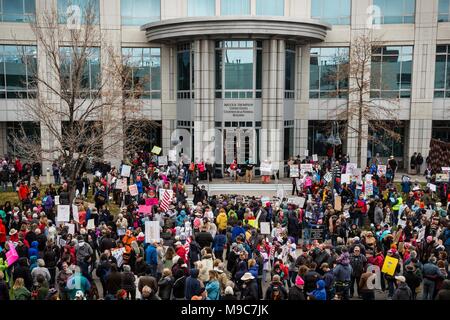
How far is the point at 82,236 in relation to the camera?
15.6 metres

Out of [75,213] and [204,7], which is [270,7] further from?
[75,213]

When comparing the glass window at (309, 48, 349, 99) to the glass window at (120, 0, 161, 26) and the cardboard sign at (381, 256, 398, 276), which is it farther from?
the cardboard sign at (381, 256, 398, 276)

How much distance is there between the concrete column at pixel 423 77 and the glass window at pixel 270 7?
948cm

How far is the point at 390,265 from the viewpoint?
535 inches

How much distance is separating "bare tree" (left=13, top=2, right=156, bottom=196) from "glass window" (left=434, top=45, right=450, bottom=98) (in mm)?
20640

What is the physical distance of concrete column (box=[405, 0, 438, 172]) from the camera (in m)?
34.8

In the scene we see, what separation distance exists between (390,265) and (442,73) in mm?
26000

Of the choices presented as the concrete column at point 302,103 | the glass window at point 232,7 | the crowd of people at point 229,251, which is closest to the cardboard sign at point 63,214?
the crowd of people at point 229,251

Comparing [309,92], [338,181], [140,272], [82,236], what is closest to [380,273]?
[140,272]

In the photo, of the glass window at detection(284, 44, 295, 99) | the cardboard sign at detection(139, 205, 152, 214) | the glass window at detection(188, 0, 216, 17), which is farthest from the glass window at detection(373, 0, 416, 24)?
the cardboard sign at detection(139, 205, 152, 214)

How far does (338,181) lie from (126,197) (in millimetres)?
10438

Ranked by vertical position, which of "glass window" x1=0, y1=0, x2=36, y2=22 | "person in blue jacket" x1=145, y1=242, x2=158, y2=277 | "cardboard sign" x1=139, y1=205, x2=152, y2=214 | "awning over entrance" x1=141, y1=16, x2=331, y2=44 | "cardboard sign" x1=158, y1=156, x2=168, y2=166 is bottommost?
"person in blue jacket" x1=145, y1=242, x2=158, y2=277

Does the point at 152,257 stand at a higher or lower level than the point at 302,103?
lower

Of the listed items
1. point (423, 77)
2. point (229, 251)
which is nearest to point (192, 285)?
point (229, 251)
